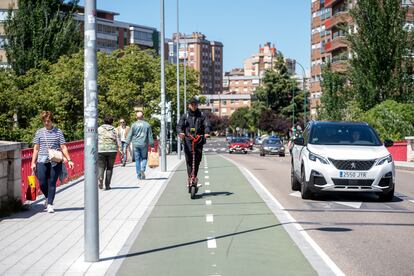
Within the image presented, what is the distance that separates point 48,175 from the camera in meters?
12.2

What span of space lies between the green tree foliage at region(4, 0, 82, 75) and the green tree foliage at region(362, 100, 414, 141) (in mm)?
28058

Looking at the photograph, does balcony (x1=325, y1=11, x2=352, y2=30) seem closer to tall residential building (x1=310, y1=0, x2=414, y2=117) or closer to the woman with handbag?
tall residential building (x1=310, y1=0, x2=414, y2=117)

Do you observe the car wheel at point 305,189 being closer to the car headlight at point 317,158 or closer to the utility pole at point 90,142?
the car headlight at point 317,158

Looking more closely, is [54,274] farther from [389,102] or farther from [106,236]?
[389,102]

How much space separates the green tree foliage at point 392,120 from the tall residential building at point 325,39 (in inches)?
1311

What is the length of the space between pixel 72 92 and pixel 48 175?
4475 centimetres

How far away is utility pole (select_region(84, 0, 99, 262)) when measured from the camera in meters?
7.53

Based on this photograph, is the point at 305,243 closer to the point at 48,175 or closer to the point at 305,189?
the point at 48,175

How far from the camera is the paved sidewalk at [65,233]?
24.5ft

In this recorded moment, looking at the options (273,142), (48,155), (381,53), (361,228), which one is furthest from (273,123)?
(361,228)

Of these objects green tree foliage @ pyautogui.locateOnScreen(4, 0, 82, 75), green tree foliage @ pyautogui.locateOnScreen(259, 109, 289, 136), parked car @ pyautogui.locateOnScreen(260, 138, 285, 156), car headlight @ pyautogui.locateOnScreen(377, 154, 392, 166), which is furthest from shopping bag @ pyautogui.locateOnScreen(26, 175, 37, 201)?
green tree foliage @ pyautogui.locateOnScreen(259, 109, 289, 136)

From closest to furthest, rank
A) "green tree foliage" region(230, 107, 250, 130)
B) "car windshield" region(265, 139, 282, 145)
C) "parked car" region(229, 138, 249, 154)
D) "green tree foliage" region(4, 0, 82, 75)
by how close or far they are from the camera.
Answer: "car windshield" region(265, 139, 282, 145) → "green tree foliage" region(4, 0, 82, 75) → "parked car" region(229, 138, 249, 154) → "green tree foliage" region(230, 107, 250, 130)

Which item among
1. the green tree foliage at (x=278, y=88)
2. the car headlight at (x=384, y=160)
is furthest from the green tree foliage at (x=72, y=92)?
the green tree foliage at (x=278, y=88)

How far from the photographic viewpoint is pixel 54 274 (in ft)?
23.0
